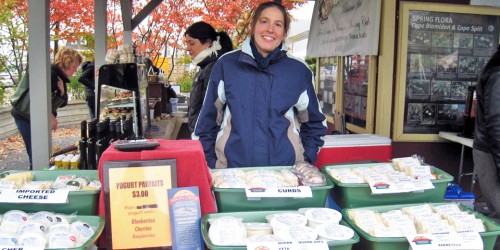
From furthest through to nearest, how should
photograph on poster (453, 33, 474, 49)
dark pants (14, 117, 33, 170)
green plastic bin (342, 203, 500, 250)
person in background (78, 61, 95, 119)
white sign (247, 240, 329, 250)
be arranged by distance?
person in background (78, 61, 95, 119) < dark pants (14, 117, 33, 170) < photograph on poster (453, 33, 474, 49) < green plastic bin (342, 203, 500, 250) < white sign (247, 240, 329, 250)

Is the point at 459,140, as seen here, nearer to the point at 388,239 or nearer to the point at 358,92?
the point at 358,92

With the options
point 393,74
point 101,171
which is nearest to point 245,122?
point 101,171

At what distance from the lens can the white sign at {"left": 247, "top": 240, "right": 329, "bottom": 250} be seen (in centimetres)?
133

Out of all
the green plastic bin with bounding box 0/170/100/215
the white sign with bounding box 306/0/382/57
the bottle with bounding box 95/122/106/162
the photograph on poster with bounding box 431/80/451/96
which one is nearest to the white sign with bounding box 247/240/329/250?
the green plastic bin with bounding box 0/170/100/215

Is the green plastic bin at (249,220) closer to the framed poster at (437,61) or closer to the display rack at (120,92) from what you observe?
the display rack at (120,92)

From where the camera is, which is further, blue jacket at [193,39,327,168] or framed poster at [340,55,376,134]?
framed poster at [340,55,376,134]

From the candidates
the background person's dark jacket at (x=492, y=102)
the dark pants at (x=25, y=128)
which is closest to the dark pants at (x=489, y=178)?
→ the background person's dark jacket at (x=492, y=102)

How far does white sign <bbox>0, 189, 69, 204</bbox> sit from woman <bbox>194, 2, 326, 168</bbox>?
3.19ft

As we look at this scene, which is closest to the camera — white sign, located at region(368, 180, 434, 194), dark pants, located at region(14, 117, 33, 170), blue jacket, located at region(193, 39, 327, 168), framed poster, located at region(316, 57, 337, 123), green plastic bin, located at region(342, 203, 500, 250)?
green plastic bin, located at region(342, 203, 500, 250)

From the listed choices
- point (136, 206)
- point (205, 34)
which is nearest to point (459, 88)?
point (205, 34)

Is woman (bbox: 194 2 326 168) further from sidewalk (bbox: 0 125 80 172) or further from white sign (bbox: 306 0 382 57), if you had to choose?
sidewalk (bbox: 0 125 80 172)

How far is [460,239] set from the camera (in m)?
1.46

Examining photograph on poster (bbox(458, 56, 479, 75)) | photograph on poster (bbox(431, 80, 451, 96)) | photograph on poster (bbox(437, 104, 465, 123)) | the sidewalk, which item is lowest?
the sidewalk

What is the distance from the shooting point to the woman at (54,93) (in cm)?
447
